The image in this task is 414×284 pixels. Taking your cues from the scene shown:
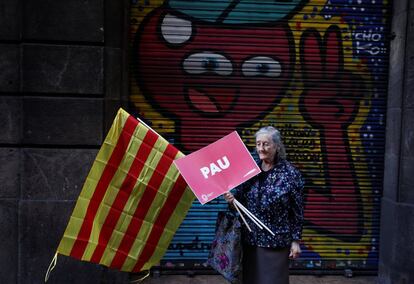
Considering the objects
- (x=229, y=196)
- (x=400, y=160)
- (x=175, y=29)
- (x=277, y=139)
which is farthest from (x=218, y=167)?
(x=400, y=160)

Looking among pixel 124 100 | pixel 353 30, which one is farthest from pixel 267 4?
pixel 124 100

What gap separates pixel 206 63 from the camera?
573 centimetres

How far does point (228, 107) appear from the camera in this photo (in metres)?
5.78

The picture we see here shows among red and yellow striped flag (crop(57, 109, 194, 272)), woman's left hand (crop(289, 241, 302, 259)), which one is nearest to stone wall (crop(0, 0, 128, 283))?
red and yellow striped flag (crop(57, 109, 194, 272))

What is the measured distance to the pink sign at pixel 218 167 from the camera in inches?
140

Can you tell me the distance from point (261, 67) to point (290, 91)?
48 cm

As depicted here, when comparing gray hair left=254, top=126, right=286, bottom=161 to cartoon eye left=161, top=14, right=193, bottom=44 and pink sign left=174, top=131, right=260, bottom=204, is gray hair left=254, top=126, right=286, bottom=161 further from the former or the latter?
cartoon eye left=161, top=14, right=193, bottom=44

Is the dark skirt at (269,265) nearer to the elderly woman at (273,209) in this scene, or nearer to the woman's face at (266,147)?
the elderly woman at (273,209)

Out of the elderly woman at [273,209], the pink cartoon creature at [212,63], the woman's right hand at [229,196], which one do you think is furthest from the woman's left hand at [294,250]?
the pink cartoon creature at [212,63]

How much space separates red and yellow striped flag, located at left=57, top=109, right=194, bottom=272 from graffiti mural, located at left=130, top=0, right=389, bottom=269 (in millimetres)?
1931

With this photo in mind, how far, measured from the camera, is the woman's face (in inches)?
145

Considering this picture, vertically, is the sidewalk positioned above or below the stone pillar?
below

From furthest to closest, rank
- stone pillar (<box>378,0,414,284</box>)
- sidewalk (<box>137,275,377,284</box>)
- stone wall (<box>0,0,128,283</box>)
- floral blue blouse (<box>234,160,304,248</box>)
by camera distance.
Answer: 1. sidewalk (<box>137,275,377,284</box>)
2. stone pillar (<box>378,0,414,284</box>)
3. stone wall (<box>0,0,128,283</box>)
4. floral blue blouse (<box>234,160,304,248</box>)

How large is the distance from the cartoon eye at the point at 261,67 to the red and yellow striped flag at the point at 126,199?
2355mm
